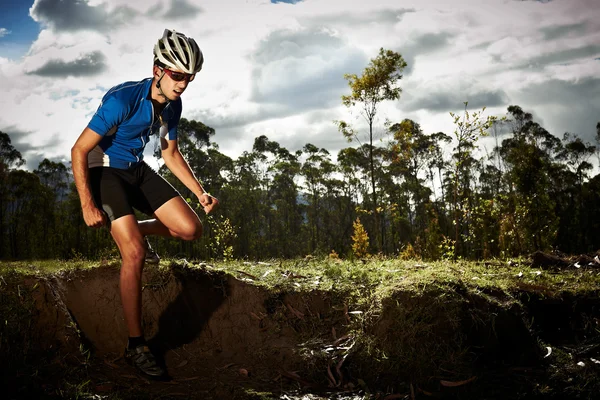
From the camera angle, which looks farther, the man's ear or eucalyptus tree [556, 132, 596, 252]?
eucalyptus tree [556, 132, 596, 252]

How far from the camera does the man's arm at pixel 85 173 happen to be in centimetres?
361

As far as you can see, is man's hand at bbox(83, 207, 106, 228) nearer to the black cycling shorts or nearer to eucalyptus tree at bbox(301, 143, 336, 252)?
the black cycling shorts

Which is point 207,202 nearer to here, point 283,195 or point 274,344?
point 274,344

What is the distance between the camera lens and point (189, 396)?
3.51m

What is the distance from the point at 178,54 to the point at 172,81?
0.25 m

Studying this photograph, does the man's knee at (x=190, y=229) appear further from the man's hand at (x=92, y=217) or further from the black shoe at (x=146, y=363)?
the black shoe at (x=146, y=363)

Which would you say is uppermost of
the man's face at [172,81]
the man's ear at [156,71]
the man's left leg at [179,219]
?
the man's ear at [156,71]

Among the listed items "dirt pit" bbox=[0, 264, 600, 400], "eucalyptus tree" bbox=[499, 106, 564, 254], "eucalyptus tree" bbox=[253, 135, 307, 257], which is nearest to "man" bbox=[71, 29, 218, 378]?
"dirt pit" bbox=[0, 264, 600, 400]

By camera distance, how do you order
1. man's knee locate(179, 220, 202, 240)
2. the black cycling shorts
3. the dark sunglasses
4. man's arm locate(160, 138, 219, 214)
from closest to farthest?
the black cycling shorts, the dark sunglasses, man's knee locate(179, 220, 202, 240), man's arm locate(160, 138, 219, 214)

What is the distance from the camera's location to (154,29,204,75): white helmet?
388 cm

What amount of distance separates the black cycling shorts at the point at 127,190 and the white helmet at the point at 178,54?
960 mm

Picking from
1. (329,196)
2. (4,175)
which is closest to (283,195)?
(329,196)

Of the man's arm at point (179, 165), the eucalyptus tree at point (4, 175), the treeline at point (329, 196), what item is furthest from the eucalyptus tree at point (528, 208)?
the eucalyptus tree at point (4, 175)

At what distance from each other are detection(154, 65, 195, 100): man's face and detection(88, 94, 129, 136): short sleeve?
0.43m
